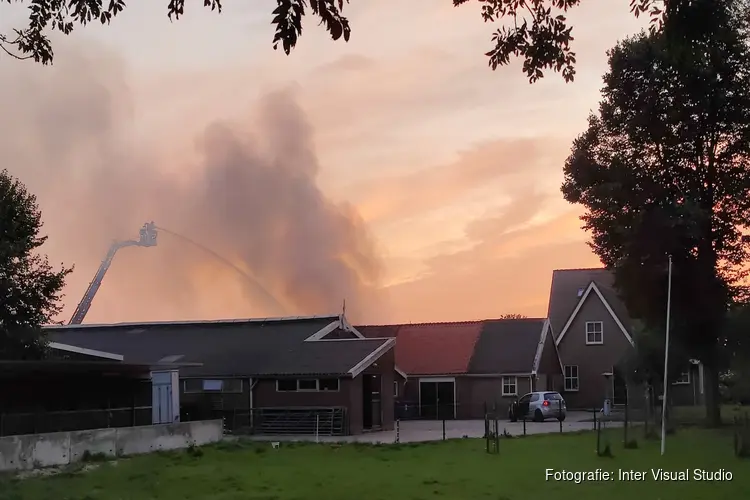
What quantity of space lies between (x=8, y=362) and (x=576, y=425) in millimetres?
24328

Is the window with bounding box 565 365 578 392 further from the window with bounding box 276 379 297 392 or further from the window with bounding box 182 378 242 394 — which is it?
the window with bounding box 182 378 242 394

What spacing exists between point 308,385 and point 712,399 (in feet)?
52.6

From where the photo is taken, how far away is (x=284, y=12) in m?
8.58

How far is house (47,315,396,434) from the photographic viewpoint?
35.9 metres

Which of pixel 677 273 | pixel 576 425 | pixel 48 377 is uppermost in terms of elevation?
pixel 677 273

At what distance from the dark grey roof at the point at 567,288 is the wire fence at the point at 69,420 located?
37.3 meters

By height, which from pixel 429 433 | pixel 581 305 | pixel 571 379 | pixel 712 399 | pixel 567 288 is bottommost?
pixel 429 433

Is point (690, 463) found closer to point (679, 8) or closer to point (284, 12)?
point (679, 8)

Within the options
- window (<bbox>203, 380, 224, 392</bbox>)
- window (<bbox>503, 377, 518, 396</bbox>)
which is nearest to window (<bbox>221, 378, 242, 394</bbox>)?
window (<bbox>203, 380, 224, 392</bbox>)

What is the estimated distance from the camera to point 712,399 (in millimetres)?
33906

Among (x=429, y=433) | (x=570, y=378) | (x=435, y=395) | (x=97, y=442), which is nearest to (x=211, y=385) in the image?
(x=429, y=433)

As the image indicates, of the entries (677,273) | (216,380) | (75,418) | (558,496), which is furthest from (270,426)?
(558,496)

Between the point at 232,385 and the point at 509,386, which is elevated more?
the point at 232,385

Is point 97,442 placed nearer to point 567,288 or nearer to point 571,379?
point 571,379
